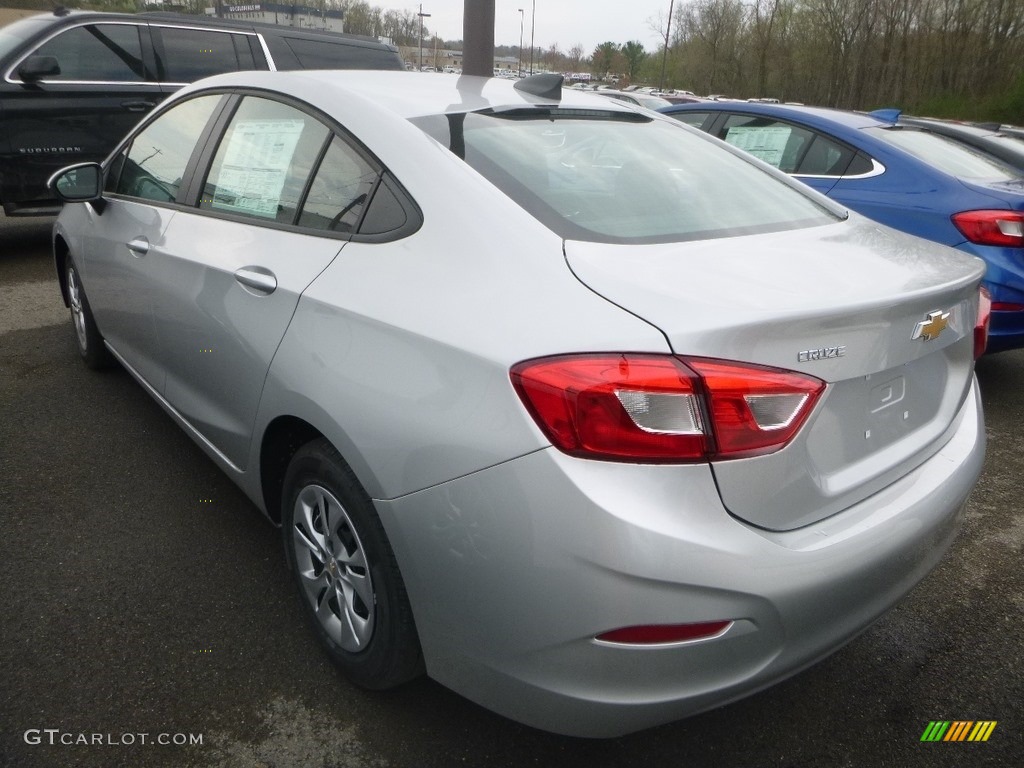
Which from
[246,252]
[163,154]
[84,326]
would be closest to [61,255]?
[84,326]

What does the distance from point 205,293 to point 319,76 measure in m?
0.76

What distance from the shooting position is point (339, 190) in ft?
7.10

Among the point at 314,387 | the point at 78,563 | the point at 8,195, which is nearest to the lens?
the point at 314,387

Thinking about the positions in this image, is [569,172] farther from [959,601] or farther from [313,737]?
[959,601]

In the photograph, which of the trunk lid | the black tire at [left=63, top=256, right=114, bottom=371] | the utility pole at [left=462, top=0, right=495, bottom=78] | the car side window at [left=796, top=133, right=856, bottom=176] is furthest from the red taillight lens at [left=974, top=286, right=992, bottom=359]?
the utility pole at [left=462, top=0, right=495, bottom=78]

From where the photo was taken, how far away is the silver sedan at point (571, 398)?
Result: 1.47 meters

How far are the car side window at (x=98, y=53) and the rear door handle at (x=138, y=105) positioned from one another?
0.64ft

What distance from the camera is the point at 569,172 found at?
2.14 m

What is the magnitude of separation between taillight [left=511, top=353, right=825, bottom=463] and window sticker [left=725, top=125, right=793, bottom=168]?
4212 millimetres

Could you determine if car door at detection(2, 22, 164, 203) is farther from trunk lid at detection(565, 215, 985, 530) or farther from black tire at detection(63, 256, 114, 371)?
trunk lid at detection(565, 215, 985, 530)

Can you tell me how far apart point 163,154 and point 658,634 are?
2727mm

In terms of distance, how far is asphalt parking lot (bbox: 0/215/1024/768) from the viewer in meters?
1.97

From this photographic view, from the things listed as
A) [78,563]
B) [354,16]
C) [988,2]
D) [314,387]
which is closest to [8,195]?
[78,563]

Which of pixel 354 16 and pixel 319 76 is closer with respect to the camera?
pixel 319 76
